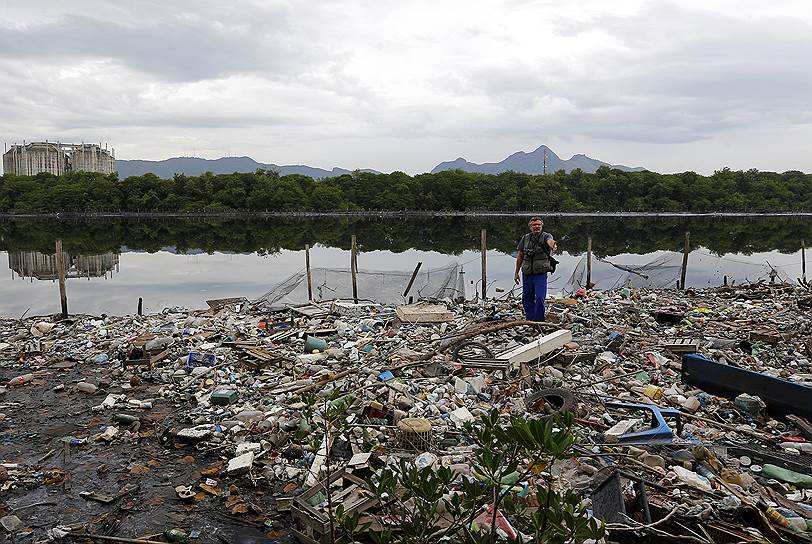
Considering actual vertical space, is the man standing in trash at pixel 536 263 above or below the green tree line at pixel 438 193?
below

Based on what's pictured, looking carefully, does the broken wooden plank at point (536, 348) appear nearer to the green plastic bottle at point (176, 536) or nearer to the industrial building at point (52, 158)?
the green plastic bottle at point (176, 536)

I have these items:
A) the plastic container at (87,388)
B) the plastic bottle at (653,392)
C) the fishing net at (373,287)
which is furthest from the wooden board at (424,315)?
the plastic container at (87,388)

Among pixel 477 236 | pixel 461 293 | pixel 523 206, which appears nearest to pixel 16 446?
pixel 461 293

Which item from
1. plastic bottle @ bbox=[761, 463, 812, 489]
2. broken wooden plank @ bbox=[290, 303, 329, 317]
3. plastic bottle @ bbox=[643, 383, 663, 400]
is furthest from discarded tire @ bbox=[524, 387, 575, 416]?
broken wooden plank @ bbox=[290, 303, 329, 317]

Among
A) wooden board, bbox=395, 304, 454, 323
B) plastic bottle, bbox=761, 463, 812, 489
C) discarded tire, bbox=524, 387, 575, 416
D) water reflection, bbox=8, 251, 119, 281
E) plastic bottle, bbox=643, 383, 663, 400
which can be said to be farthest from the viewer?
water reflection, bbox=8, 251, 119, 281

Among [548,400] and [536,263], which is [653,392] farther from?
[536,263]

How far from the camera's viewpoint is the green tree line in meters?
89.9

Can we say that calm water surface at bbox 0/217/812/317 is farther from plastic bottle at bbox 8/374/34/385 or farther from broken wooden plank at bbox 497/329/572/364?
broken wooden plank at bbox 497/329/572/364

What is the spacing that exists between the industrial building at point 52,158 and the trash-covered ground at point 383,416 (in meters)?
173

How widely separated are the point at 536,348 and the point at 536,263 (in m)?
2.10

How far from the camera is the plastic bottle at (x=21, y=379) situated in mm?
8555

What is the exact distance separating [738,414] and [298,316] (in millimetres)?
8326

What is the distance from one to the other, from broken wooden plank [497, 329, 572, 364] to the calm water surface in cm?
935

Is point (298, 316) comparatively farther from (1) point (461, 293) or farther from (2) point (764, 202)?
(2) point (764, 202)
